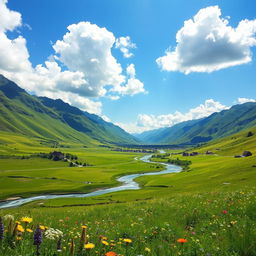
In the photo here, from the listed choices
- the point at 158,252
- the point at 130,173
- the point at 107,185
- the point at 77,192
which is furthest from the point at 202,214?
the point at 130,173

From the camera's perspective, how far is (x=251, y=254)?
4.52 metres

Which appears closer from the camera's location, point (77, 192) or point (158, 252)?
point (158, 252)

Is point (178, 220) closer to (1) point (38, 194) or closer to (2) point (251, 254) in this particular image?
(2) point (251, 254)

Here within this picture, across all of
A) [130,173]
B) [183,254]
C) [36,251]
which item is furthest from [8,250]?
[130,173]

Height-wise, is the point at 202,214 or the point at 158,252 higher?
the point at 158,252

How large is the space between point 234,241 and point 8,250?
195 inches

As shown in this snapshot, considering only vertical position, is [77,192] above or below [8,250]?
below

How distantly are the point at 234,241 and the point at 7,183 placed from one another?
124m

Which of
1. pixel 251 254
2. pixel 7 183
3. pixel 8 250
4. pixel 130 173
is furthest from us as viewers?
pixel 130 173

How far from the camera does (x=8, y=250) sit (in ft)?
12.2

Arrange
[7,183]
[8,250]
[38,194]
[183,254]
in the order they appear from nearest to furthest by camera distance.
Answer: [8,250], [183,254], [38,194], [7,183]

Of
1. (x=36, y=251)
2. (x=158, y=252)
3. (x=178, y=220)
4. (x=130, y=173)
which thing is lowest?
(x=130, y=173)

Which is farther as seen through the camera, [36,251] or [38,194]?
[38,194]

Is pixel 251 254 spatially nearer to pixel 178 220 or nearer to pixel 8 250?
pixel 8 250
